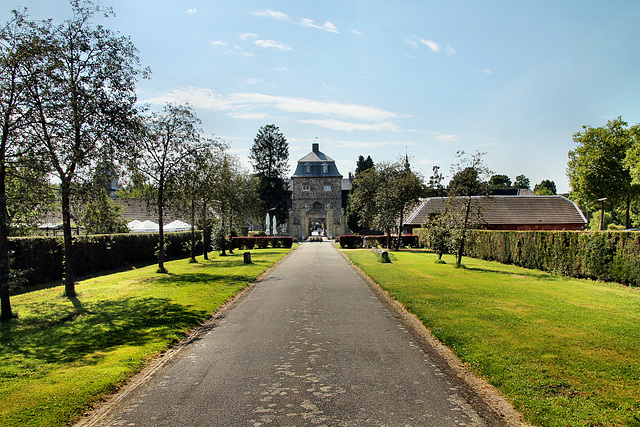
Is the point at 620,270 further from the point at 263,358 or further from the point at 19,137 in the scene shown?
the point at 19,137

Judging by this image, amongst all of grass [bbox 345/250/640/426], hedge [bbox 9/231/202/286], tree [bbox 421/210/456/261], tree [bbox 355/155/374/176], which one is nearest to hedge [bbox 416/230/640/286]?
grass [bbox 345/250/640/426]

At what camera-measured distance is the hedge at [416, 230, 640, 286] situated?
16219 millimetres

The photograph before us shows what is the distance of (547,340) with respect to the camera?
8062 mm

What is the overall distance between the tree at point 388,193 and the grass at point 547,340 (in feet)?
79.4

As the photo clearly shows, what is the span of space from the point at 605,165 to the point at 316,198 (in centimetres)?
4635

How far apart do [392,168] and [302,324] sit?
114ft

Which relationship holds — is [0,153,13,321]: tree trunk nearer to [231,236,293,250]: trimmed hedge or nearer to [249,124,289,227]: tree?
[231,236,293,250]: trimmed hedge

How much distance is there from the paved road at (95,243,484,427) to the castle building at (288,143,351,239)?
6881 centimetres

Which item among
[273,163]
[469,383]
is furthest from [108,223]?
[273,163]

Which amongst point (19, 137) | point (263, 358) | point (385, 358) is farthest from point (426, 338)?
point (19, 137)

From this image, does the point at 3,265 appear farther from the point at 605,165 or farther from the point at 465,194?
the point at 605,165

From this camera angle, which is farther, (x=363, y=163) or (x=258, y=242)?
(x=363, y=163)

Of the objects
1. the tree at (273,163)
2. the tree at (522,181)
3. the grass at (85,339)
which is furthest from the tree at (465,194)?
the tree at (522,181)

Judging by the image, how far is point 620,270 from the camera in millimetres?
16656
